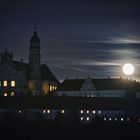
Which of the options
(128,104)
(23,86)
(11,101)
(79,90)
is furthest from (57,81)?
(128,104)

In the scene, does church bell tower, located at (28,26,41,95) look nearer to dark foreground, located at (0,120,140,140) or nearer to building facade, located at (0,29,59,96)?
building facade, located at (0,29,59,96)

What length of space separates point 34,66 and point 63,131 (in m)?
46.4

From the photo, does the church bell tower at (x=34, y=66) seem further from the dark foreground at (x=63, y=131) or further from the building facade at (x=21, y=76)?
the dark foreground at (x=63, y=131)

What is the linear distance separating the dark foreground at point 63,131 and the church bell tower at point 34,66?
125 feet

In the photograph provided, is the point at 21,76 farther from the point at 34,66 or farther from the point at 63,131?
the point at 63,131

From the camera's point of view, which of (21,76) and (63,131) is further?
(21,76)

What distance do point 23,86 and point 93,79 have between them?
19.1 m

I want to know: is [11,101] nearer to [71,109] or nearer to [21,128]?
[71,109]

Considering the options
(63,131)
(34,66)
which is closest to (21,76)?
(34,66)

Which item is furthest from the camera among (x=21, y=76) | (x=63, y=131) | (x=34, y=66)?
(x=21, y=76)

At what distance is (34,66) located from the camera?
102562 millimetres

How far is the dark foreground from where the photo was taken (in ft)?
178

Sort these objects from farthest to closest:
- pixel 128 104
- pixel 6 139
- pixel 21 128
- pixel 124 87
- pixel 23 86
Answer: pixel 124 87 → pixel 23 86 → pixel 128 104 → pixel 21 128 → pixel 6 139

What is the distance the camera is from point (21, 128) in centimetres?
5825
